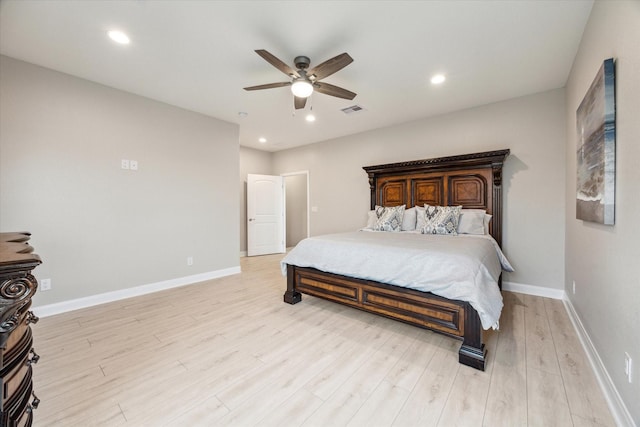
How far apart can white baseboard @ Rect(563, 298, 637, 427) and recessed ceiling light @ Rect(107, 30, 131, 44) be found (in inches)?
170

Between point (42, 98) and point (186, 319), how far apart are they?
2.88 meters

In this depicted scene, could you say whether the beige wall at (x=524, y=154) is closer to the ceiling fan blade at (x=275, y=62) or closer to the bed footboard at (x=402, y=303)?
the bed footboard at (x=402, y=303)

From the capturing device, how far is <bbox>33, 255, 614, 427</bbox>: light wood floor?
57.8 inches

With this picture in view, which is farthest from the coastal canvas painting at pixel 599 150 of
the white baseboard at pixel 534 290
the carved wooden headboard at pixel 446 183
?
the white baseboard at pixel 534 290

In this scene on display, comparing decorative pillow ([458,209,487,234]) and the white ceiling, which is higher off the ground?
the white ceiling

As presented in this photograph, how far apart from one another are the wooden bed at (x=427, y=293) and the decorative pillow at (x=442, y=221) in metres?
0.36

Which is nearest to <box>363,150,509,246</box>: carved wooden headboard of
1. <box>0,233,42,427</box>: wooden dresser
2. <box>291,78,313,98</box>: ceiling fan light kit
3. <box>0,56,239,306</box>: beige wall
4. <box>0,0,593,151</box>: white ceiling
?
<box>0,0,593,151</box>: white ceiling

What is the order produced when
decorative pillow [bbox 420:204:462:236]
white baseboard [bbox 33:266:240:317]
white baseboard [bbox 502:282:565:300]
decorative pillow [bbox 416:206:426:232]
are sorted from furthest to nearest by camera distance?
1. decorative pillow [bbox 416:206:426:232]
2. decorative pillow [bbox 420:204:462:236]
3. white baseboard [bbox 502:282:565:300]
4. white baseboard [bbox 33:266:240:317]

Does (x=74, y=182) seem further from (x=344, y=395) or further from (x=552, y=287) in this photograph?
(x=552, y=287)

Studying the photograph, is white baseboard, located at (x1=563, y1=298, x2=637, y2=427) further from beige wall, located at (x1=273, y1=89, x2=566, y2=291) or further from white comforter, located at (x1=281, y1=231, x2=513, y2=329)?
beige wall, located at (x1=273, y1=89, x2=566, y2=291)

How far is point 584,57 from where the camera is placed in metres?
2.29

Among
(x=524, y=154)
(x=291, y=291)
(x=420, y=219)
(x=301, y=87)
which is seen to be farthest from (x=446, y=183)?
(x=291, y=291)

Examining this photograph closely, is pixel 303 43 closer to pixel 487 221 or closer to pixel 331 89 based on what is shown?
pixel 331 89

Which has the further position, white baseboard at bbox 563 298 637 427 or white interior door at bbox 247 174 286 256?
white interior door at bbox 247 174 286 256
